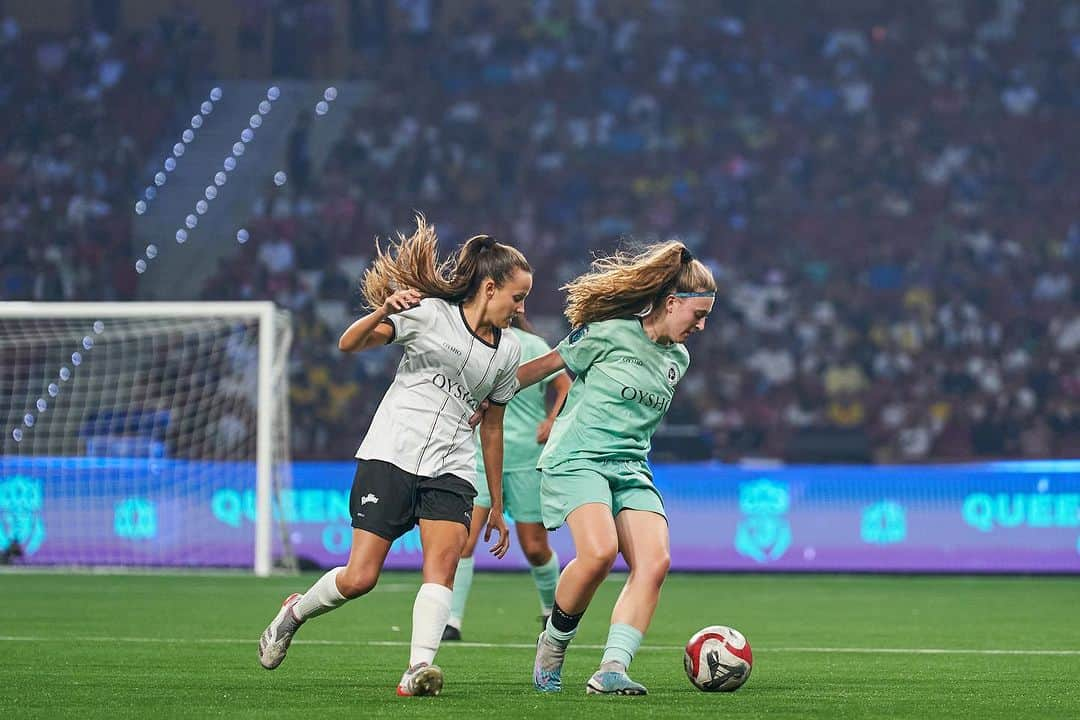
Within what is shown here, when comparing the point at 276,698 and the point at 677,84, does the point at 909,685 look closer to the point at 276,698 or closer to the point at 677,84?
the point at 276,698

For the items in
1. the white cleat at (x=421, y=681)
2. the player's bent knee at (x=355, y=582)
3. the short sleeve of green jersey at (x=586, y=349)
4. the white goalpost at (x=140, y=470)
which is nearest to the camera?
the white cleat at (x=421, y=681)

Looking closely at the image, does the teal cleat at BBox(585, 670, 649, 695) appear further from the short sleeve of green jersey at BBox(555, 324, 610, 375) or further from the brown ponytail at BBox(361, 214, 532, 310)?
the brown ponytail at BBox(361, 214, 532, 310)

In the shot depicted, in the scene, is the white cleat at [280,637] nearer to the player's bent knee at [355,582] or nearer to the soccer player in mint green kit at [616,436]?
the player's bent knee at [355,582]

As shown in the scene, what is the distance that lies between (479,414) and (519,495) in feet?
9.33

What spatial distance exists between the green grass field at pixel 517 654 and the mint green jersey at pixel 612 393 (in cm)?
87

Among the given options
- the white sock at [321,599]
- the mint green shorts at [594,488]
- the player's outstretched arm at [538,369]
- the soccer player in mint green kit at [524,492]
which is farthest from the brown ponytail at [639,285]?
the soccer player in mint green kit at [524,492]

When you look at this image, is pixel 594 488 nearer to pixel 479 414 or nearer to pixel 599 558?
pixel 599 558

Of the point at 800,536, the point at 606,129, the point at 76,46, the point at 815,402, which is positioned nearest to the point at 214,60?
the point at 76,46

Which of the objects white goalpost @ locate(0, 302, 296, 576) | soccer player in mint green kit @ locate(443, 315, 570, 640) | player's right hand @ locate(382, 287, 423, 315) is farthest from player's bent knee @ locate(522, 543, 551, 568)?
white goalpost @ locate(0, 302, 296, 576)

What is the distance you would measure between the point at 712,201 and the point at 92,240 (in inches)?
343

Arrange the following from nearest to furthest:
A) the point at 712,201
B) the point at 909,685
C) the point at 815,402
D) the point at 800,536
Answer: the point at 909,685
the point at 800,536
the point at 815,402
the point at 712,201

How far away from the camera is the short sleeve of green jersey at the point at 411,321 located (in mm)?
5645

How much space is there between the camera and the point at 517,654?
7.59m

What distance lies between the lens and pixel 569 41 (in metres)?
26.2
